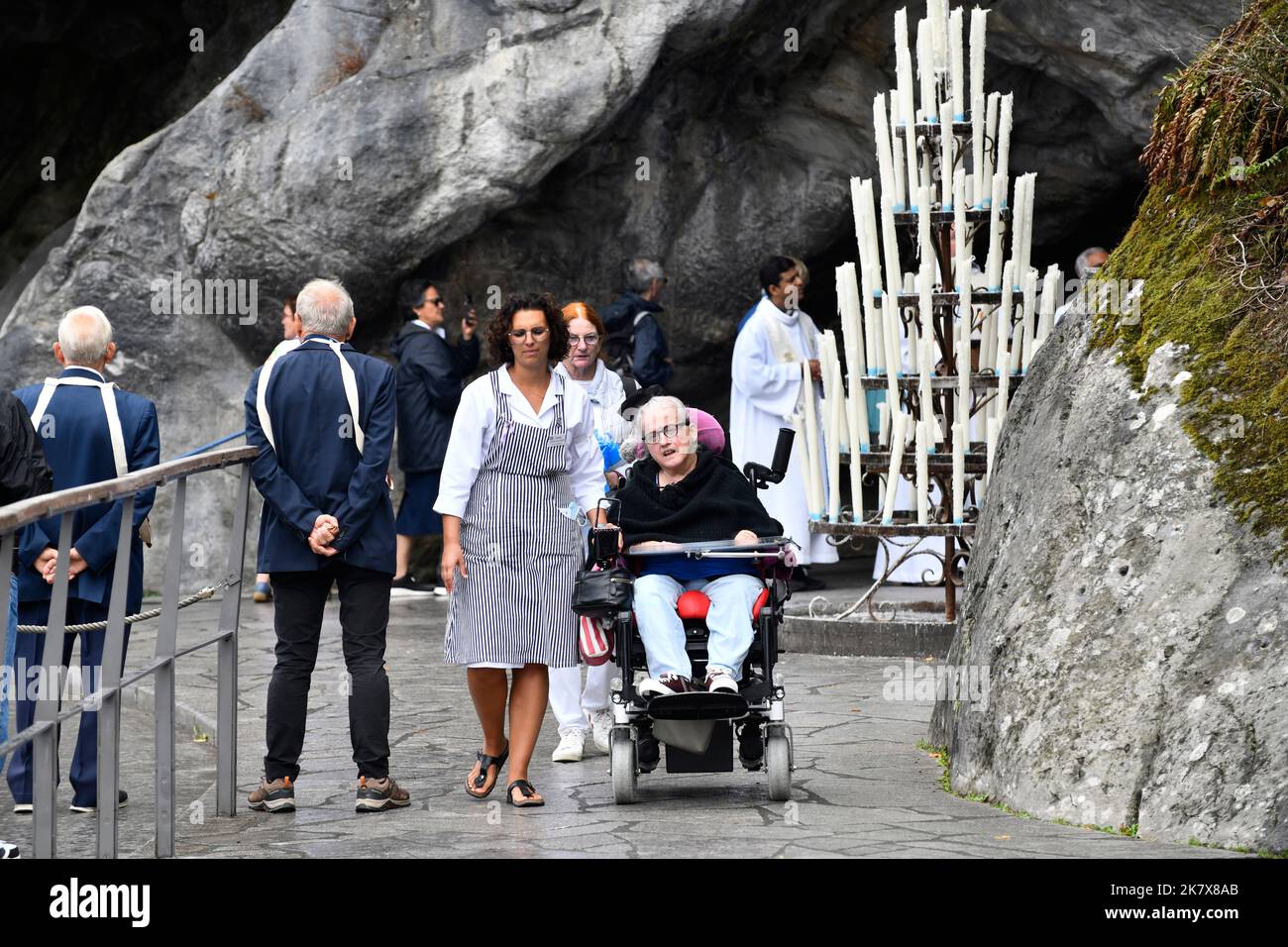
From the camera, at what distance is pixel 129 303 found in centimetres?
1148

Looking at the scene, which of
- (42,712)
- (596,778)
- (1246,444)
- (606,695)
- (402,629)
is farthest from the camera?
(402,629)

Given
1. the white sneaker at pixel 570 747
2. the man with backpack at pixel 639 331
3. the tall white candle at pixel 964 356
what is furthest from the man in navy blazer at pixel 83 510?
the man with backpack at pixel 639 331

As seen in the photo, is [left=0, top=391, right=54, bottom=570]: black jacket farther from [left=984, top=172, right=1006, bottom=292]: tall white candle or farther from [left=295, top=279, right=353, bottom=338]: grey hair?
[left=984, top=172, right=1006, bottom=292]: tall white candle

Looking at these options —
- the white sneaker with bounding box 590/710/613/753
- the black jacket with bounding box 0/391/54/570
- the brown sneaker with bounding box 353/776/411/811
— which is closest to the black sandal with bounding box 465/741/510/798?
the brown sneaker with bounding box 353/776/411/811

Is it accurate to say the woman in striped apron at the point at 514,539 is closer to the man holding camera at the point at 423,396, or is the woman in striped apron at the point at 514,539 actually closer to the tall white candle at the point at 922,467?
the tall white candle at the point at 922,467

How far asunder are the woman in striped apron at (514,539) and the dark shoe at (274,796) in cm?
58

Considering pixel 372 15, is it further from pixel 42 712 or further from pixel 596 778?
pixel 42 712

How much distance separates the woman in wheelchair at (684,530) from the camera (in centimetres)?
537

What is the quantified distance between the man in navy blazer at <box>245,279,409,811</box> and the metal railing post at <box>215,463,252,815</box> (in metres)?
0.08

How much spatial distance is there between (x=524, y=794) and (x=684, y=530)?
0.99 metres

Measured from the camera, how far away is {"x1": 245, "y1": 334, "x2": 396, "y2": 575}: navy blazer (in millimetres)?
5422

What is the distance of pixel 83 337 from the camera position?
19.3 feet
